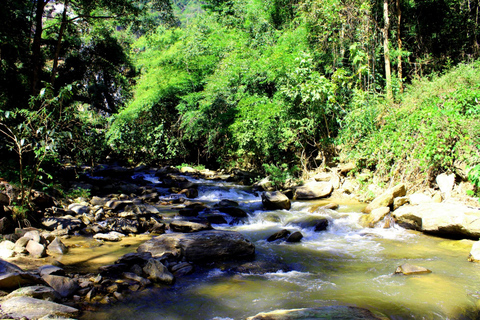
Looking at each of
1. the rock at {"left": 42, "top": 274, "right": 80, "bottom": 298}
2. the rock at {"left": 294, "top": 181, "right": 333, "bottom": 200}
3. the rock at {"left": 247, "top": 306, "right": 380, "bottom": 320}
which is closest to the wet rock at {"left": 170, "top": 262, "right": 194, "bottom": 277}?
the rock at {"left": 42, "top": 274, "right": 80, "bottom": 298}

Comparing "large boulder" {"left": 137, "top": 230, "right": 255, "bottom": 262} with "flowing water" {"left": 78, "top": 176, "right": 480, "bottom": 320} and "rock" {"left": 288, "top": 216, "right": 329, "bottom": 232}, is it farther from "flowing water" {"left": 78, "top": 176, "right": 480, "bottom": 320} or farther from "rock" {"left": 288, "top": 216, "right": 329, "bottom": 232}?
"rock" {"left": 288, "top": 216, "right": 329, "bottom": 232}

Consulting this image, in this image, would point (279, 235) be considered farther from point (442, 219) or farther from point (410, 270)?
point (442, 219)

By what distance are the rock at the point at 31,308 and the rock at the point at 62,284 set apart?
0.54m

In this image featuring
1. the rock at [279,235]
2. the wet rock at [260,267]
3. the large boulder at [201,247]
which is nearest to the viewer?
the wet rock at [260,267]

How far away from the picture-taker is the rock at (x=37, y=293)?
11.0 feet

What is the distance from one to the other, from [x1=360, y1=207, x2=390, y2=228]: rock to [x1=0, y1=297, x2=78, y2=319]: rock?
6693 millimetres

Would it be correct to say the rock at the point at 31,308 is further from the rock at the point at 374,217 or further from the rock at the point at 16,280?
the rock at the point at 374,217

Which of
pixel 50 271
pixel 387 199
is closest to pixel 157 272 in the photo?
pixel 50 271

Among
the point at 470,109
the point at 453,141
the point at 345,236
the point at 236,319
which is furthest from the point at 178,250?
the point at 470,109

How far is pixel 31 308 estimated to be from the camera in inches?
122

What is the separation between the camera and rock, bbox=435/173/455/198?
792 cm

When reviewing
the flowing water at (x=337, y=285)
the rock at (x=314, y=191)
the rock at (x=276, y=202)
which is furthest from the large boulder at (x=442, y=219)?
the rock at (x=314, y=191)

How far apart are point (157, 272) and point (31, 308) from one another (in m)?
1.80

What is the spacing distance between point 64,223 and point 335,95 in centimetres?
1072
